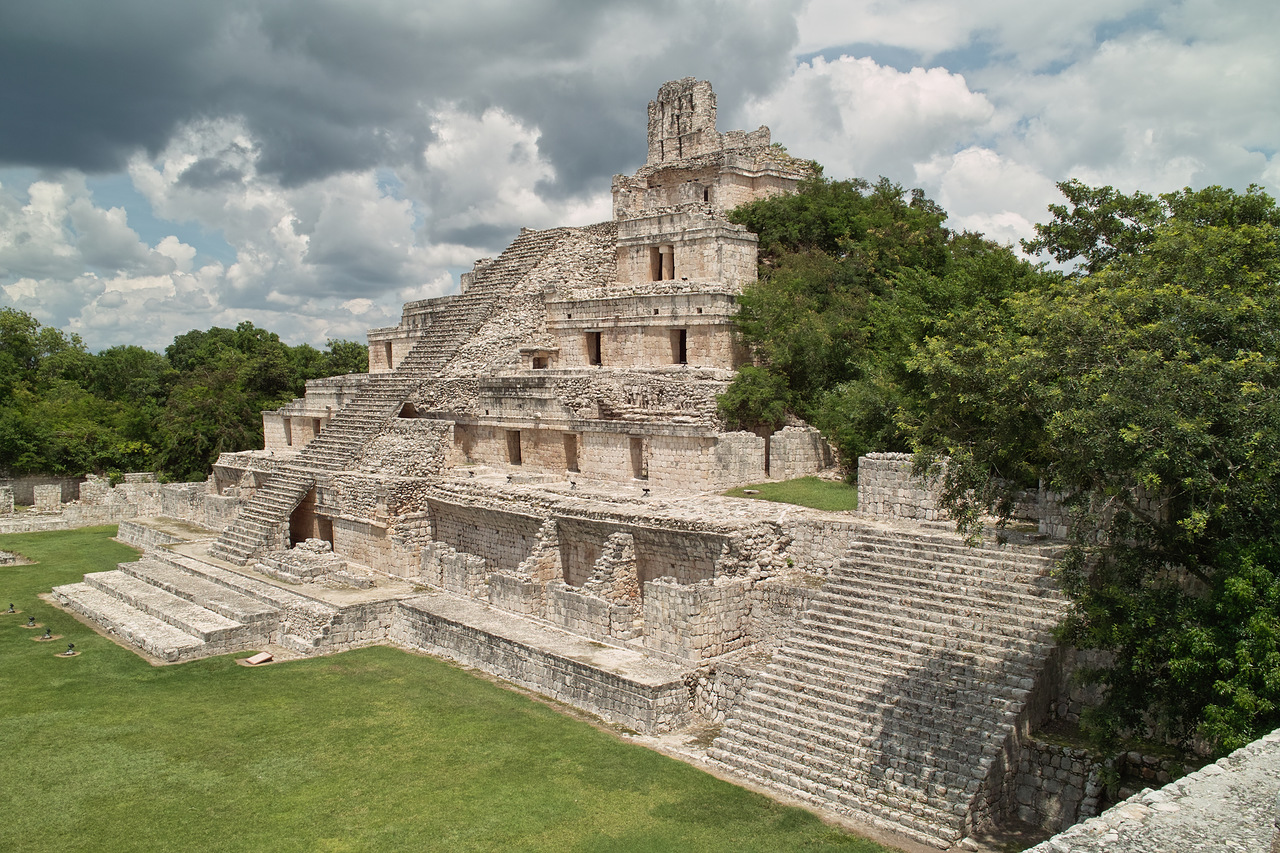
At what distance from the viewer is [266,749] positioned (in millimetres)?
11195

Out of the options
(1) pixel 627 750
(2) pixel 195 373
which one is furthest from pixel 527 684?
(2) pixel 195 373

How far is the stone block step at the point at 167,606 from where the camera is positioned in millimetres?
15703

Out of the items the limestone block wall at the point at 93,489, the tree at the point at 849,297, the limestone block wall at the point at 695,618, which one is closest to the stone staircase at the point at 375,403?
the tree at the point at 849,297

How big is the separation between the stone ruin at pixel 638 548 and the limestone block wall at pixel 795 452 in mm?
57

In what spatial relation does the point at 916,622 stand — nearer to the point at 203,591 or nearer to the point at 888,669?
the point at 888,669

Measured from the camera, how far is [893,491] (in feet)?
44.1

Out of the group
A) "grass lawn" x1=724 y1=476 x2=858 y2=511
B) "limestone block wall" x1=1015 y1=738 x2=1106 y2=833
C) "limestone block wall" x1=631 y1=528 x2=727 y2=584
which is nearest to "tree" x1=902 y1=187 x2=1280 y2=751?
"limestone block wall" x1=1015 y1=738 x2=1106 y2=833

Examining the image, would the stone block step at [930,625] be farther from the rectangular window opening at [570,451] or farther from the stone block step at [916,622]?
the rectangular window opening at [570,451]

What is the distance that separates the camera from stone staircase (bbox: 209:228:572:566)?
2128 centimetres

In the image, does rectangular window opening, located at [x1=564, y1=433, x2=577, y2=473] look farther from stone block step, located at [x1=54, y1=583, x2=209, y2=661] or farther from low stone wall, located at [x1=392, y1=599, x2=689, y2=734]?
stone block step, located at [x1=54, y1=583, x2=209, y2=661]

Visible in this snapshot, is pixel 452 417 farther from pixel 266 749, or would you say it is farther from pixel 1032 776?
pixel 1032 776

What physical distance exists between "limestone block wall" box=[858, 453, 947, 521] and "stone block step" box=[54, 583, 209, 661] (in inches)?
459

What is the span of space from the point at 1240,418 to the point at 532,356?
1828 centimetres

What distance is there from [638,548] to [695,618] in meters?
2.91
